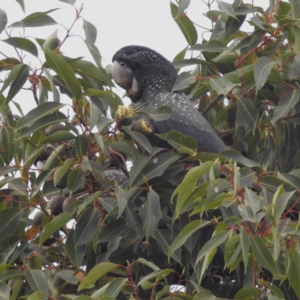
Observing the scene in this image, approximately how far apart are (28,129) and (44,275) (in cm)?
43

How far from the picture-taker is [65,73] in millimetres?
2322

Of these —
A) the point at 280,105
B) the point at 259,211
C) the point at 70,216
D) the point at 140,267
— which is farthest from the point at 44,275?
the point at 280,105

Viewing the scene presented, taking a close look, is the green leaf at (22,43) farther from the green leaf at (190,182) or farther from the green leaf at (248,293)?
the green leaf at (248,293)

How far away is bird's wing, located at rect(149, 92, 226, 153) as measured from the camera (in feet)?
9.37

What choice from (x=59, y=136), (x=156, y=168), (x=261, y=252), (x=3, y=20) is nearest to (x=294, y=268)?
(x=261, y=252)

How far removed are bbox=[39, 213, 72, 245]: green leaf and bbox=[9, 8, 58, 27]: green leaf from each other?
1.93 ft

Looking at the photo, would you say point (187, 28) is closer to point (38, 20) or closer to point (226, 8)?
point (226, 8)

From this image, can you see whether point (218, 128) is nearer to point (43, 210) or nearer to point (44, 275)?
point (43, 210)

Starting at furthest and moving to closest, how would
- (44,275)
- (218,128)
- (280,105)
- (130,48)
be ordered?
1. (130,48)
2. (218,128)
3. (280,105)
4. (44,275)

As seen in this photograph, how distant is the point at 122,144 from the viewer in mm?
2381

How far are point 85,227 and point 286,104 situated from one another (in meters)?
0.72

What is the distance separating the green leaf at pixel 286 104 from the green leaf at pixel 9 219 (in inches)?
32.1

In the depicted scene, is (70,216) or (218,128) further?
(218,128)

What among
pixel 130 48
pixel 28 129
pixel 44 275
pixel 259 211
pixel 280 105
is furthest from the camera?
pixel 130 48
